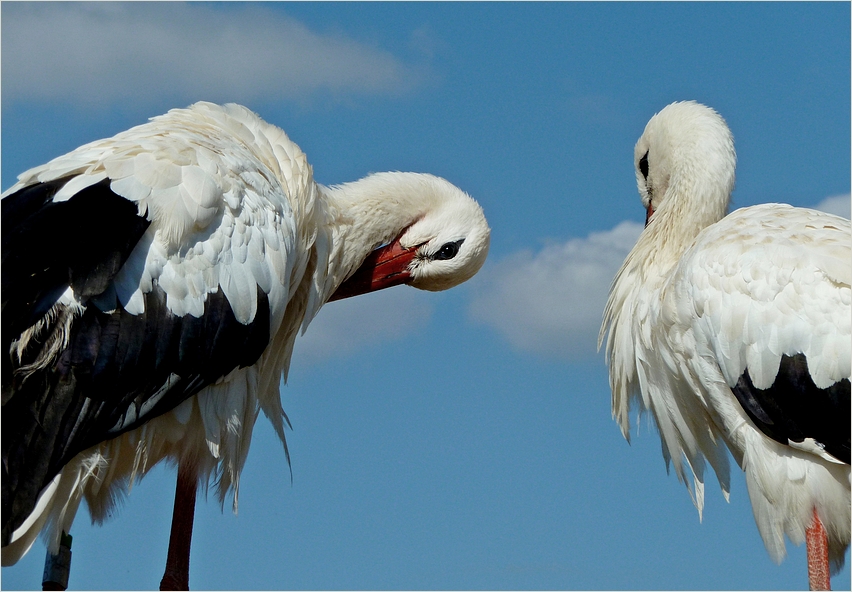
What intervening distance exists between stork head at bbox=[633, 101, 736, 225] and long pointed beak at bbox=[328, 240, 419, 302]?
1716 mm

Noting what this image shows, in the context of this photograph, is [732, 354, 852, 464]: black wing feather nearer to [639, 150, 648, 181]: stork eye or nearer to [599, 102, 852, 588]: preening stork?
[599, 102, 852, 588]: preening stork

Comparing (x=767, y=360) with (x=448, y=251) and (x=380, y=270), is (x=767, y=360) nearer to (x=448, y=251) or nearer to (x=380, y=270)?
(x=448, y=251)

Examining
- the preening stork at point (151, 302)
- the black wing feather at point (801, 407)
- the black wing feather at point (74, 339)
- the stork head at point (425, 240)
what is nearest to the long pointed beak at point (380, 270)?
the stork head at point (425, 240)

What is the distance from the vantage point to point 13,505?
480cm

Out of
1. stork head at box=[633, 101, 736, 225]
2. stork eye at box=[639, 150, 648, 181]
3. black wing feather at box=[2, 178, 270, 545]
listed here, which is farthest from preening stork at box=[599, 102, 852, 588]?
black wing feather at box=[2, 178, 270, 545]

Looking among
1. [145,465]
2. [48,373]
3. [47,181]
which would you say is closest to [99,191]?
[47,181]

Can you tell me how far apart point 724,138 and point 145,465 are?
13.3 ft

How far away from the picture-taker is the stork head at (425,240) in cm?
686

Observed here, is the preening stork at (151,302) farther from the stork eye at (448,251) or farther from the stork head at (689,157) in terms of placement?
the stork head at (689,157)

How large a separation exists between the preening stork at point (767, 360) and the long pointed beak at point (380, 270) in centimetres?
141

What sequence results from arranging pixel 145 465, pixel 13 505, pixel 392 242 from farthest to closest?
1. pixel 392 242
2. pixel 145 465
3. pixel 13 505

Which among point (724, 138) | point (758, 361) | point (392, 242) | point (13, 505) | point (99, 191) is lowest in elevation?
point (13, 505)

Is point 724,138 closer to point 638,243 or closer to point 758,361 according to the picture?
point 638,243

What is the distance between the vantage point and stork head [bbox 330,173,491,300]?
6863 millimetres
